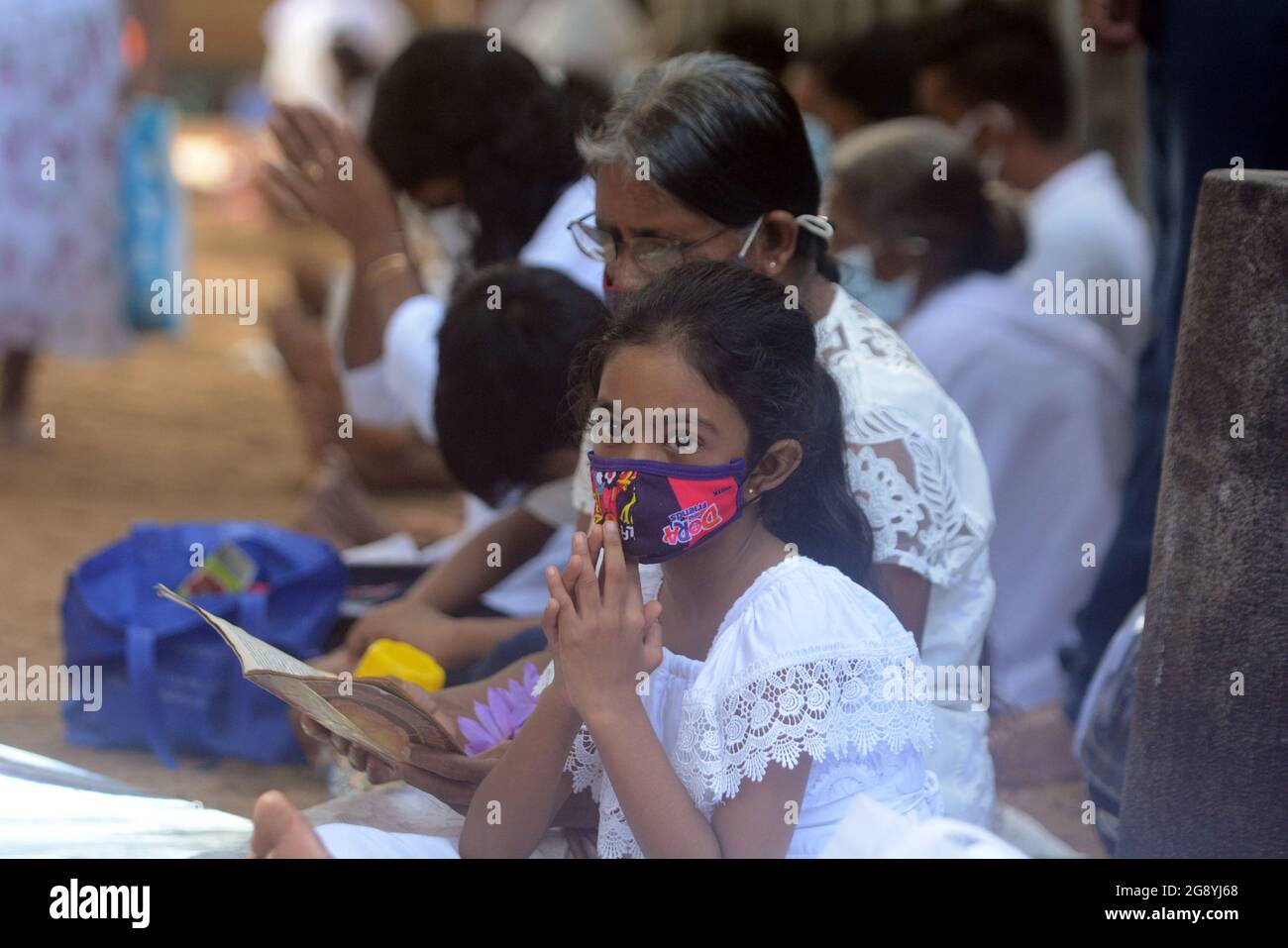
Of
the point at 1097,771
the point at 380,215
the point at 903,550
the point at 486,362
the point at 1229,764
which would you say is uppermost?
the point at 380,215

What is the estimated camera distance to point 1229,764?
7.45ft

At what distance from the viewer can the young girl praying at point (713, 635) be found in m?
1.97

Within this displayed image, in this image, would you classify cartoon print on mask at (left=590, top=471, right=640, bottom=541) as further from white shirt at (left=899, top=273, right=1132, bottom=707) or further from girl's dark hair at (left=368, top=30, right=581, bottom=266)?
white shirt at (left=899, top=273, right=1132, bottom=707)

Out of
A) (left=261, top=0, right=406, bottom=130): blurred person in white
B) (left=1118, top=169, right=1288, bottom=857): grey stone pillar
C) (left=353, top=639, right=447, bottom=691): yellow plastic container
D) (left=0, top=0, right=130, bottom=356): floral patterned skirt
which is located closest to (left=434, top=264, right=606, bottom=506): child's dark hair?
(left=353, top=639, right=447, bottom=691): yellow plastic container

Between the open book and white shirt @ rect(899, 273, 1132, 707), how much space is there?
6.08 feet

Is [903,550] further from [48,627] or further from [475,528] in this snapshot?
[48,627]

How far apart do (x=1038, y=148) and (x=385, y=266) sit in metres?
2.41

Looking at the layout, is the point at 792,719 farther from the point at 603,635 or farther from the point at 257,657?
the point at 257,657

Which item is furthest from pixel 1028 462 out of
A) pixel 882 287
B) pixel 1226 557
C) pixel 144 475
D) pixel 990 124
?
pixel 144 475

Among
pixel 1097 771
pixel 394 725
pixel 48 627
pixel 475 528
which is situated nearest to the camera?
pixel 394 725

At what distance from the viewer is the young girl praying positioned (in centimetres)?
197

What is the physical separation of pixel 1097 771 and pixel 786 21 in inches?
314
